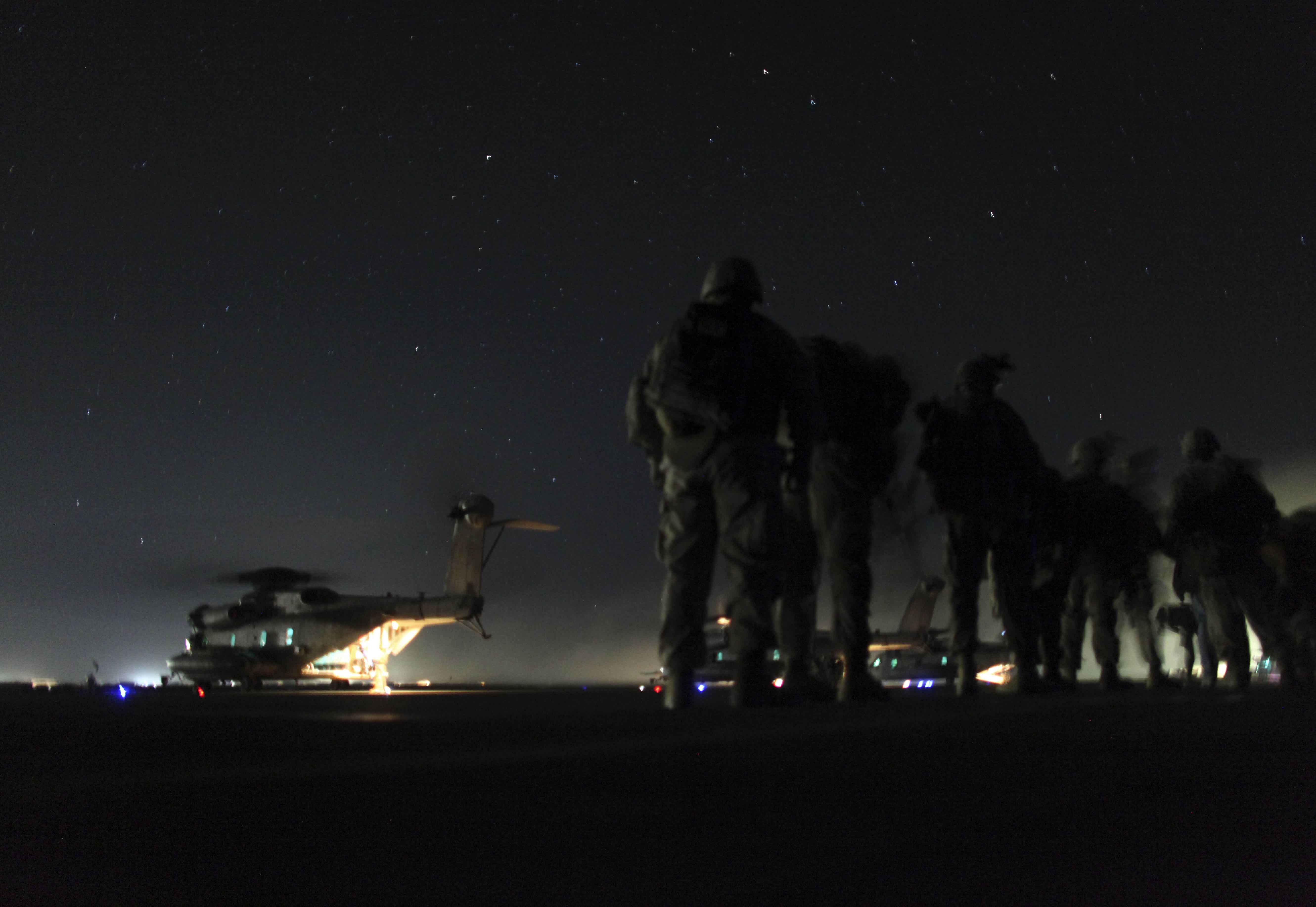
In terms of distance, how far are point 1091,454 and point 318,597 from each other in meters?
19.2

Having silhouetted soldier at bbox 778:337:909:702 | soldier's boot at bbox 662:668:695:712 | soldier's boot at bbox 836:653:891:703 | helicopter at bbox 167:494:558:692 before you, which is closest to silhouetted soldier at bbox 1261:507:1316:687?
silhouetted soldier at bbox 778:337:909:702

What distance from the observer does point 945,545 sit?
7.71m

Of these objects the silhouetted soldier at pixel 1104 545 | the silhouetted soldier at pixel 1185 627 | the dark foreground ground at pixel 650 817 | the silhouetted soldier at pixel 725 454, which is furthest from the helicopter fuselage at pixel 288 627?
the dark foreground ground at pixel 650 817

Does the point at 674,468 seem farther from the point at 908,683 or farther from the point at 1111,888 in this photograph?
the point at 908,683

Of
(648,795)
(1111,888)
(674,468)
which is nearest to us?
(1111,888)

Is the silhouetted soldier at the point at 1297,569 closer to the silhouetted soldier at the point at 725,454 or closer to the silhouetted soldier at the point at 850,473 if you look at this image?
the silhouetted soldier at the point at 850,473

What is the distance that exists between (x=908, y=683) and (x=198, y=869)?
3727 cm

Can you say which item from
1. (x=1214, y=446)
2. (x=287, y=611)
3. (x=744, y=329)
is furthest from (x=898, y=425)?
(x=287, y=611)

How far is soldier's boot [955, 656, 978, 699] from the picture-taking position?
7430 mm

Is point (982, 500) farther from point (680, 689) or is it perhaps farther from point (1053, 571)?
point (680, 689)

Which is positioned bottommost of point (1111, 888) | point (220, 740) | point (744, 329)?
point (1111, 888)

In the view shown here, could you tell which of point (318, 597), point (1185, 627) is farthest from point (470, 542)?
point (1185, 627)

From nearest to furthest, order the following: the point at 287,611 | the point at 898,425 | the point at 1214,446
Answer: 1. the point at 898,425
2. the point at 1214,446
3. the point at 287,611

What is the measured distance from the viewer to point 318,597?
25531 mm
